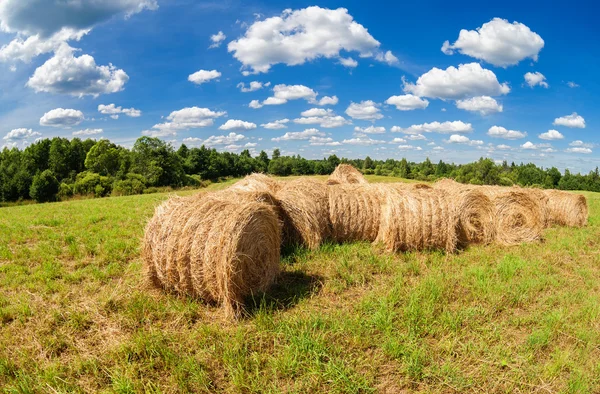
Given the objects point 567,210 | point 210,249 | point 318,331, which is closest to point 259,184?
point 210,249

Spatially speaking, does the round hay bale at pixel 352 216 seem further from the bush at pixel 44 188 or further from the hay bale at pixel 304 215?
the bush at pixel 44 188

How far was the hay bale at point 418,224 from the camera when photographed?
27.3 feet

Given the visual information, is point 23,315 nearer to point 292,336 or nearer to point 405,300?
point 292,336

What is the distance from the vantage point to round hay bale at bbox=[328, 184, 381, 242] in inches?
354

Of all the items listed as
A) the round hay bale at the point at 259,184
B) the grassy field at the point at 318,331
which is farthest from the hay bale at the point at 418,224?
the round hay bale at the point at 259,184

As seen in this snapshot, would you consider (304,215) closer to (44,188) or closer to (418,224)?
(418,224)

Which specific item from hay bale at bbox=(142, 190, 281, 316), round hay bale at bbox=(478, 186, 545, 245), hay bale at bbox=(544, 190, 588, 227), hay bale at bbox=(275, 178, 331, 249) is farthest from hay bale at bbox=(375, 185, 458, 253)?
hay bale at bbox=(544, 190, 588, 227)

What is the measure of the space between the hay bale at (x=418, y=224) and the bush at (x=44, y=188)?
6753 cm

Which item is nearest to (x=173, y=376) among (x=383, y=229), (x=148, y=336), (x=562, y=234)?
(x=148, y=336)

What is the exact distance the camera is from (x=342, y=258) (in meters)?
7.36

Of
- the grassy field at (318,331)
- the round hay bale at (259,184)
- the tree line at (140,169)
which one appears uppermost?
the tree line at (140,169)

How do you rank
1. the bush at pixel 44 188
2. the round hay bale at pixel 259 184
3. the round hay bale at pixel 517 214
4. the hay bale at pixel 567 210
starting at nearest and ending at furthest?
the round hay bale at pixel 259 184 < the round hay bale at pixel 517 214 < the hay bale at pixel 567 210 < the bush at pixel 44 188

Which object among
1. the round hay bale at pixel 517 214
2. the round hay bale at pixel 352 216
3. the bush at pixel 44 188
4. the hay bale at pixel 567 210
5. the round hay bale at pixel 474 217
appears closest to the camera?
the round hay bale at pixel 352 216

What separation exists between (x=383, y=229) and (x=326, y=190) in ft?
6.12
